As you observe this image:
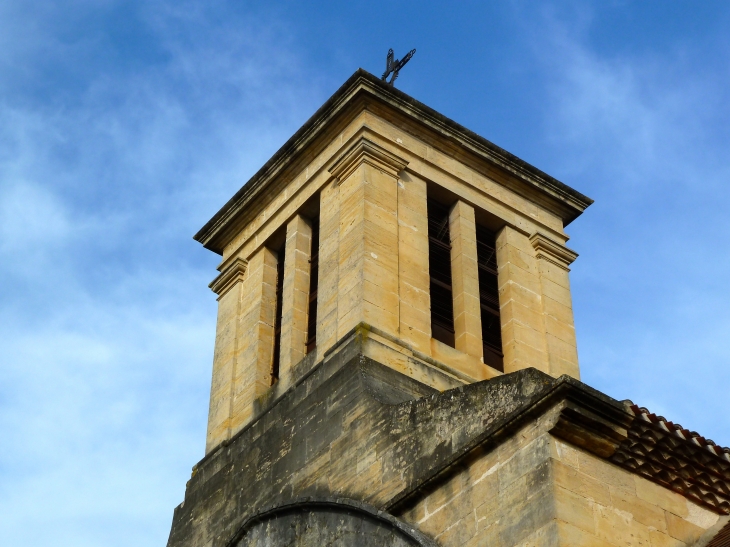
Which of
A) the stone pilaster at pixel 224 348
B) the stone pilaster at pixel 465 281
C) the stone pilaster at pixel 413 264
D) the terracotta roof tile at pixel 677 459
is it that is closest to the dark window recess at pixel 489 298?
the stone pilaster at pixel 465 281

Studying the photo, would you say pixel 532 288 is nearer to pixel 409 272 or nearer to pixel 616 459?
pixel 409 272

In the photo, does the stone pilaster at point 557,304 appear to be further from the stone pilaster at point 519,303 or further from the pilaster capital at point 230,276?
the pilaster capital at point 230,276

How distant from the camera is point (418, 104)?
19406 mm

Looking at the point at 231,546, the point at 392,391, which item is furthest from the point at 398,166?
the point at 231,546

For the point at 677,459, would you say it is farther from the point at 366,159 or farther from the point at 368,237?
the point at 366,159

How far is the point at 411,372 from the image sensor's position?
630 inches

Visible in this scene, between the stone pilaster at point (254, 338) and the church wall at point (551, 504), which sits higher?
the stone pilaster at point (254, 338)

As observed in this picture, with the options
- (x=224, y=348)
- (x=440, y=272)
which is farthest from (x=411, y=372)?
(x=224, y=348)

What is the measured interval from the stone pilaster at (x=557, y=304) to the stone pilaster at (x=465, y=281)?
0.99 metres

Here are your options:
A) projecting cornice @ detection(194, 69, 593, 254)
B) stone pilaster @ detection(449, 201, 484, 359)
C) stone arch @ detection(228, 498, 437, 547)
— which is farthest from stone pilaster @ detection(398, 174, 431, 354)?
stone arch @ detection(228, 498, 437, 547)

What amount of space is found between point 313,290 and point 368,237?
150 centimetres

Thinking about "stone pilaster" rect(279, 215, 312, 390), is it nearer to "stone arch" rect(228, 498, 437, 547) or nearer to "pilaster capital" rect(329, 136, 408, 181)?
"pilaster capital" rect(329, 136, 408, 181)

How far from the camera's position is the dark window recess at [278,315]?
18.3m

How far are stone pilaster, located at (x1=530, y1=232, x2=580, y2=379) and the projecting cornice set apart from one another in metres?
0.78
